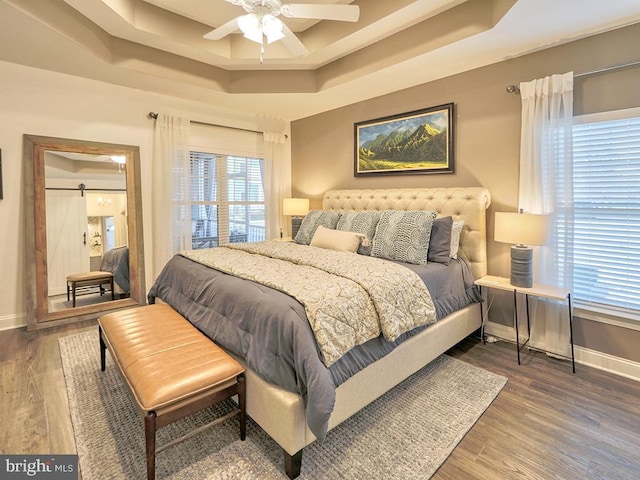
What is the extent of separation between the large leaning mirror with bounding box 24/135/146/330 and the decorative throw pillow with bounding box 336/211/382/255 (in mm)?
2534

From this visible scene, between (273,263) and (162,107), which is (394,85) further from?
(162,107)

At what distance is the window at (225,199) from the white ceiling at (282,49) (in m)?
0.90

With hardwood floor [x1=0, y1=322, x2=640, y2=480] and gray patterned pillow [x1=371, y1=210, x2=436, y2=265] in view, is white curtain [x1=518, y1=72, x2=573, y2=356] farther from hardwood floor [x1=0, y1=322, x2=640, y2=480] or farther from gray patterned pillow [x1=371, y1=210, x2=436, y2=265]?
gray patterned pillow [x1=371, y1=210, x2=436, y2=265]

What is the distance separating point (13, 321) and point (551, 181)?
5261mm

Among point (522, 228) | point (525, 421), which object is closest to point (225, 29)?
point (522, 228)

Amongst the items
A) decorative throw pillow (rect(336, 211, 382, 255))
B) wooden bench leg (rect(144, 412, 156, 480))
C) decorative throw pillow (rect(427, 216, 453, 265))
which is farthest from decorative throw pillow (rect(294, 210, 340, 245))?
wooden bench leg (rect(144, 412, 156, 480))

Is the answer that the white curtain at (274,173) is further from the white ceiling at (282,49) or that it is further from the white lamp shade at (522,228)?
the white lamp shade at (522,228)

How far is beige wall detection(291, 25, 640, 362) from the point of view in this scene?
8.11ft

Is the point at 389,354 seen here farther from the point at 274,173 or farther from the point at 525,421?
the point at 274,173

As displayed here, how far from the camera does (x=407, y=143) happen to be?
3.81 m

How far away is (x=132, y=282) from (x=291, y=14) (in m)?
3.47

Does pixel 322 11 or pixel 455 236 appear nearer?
pixel 322 11

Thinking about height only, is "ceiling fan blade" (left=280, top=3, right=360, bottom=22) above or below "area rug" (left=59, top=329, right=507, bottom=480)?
above

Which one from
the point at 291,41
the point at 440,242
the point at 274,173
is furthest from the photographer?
the point at 274,173
